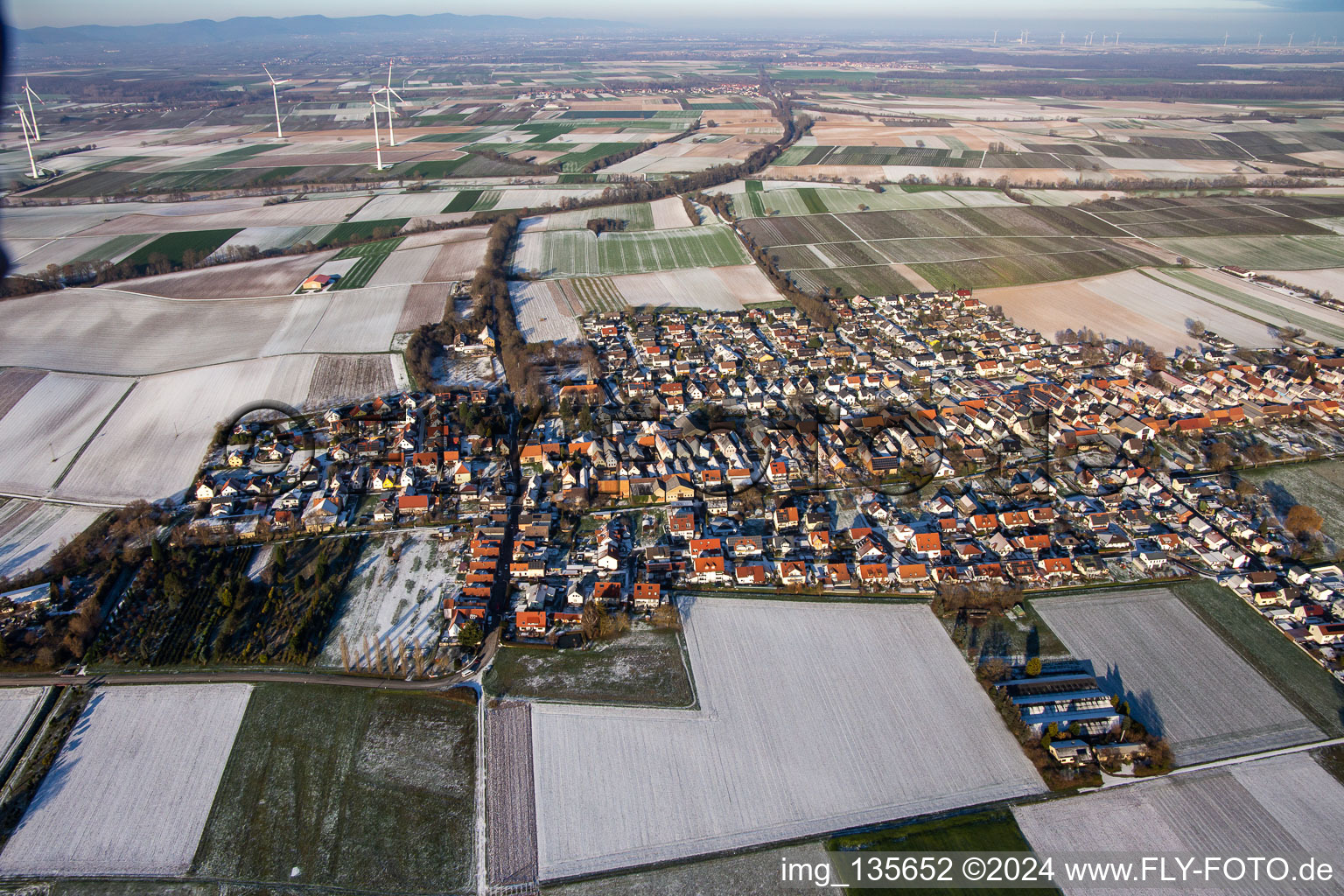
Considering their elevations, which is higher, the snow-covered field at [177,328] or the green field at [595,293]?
the green field at [595,293]

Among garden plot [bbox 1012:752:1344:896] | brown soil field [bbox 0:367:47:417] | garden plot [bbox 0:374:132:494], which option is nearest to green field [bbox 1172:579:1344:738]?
garden plot [bbox 1012:752:1344:896]

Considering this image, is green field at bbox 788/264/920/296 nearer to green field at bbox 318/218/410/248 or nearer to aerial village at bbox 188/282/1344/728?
aerial village at bbox 188/282/1344/728

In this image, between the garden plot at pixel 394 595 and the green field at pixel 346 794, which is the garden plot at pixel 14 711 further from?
the garden plot at pixel 394 595

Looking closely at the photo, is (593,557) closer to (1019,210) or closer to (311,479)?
(311,479)

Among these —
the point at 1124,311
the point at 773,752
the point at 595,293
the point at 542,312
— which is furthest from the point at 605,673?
the point at 1124,311

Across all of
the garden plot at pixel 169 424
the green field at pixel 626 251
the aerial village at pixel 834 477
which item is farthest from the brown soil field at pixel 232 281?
the aerial village at pixel 834 477

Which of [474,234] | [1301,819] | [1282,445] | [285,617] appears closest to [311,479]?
[285,617]
